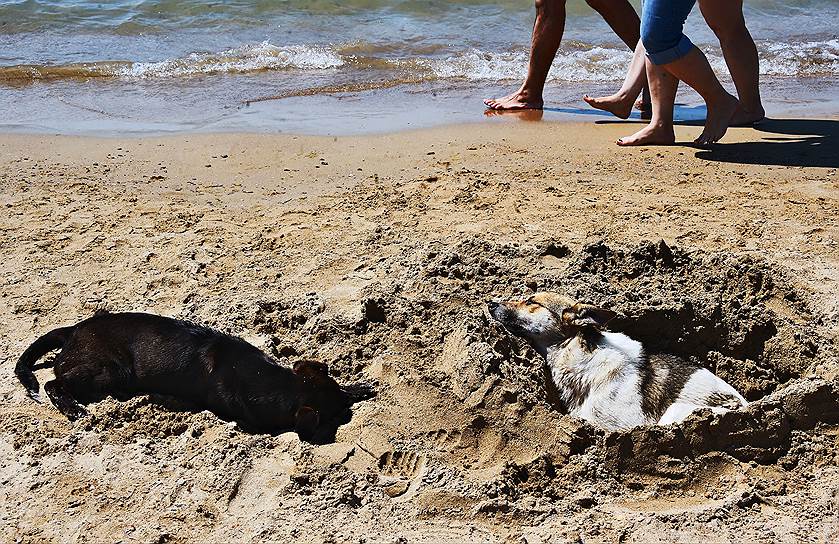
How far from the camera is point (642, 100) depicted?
8266 mm

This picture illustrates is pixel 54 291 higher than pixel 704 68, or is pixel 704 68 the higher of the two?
pixel 704 68

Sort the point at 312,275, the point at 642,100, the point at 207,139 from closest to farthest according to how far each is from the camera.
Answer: the point at 312,275 → the point at 207,139 → the point at 642,100

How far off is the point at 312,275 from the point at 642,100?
476 cm

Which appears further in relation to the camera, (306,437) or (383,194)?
(383,194)

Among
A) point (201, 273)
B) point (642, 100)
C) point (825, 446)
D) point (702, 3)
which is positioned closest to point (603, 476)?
point (825, 446)

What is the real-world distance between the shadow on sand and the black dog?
160 inches

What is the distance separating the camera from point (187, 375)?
12.6 ft

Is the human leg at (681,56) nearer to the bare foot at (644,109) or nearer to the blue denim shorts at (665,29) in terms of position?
the blue denim shorts at (665,29)

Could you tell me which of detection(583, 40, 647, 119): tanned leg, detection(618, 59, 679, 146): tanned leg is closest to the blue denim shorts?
detection(618, 59, 679, 146): tanned leg

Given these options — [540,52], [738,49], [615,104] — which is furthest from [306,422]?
[540,52]

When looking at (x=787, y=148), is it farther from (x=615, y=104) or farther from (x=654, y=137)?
(x=615, y=104)

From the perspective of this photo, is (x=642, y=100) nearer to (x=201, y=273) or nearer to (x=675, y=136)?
(x=675, y=136)

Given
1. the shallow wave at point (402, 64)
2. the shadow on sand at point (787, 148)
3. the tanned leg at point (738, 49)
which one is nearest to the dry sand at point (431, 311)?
the shadow on sand at point (787, 148)

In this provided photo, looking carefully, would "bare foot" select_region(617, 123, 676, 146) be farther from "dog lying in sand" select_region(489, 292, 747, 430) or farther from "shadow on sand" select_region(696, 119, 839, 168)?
"dog lying in sand" select_region(489, 292, 747, 430)
